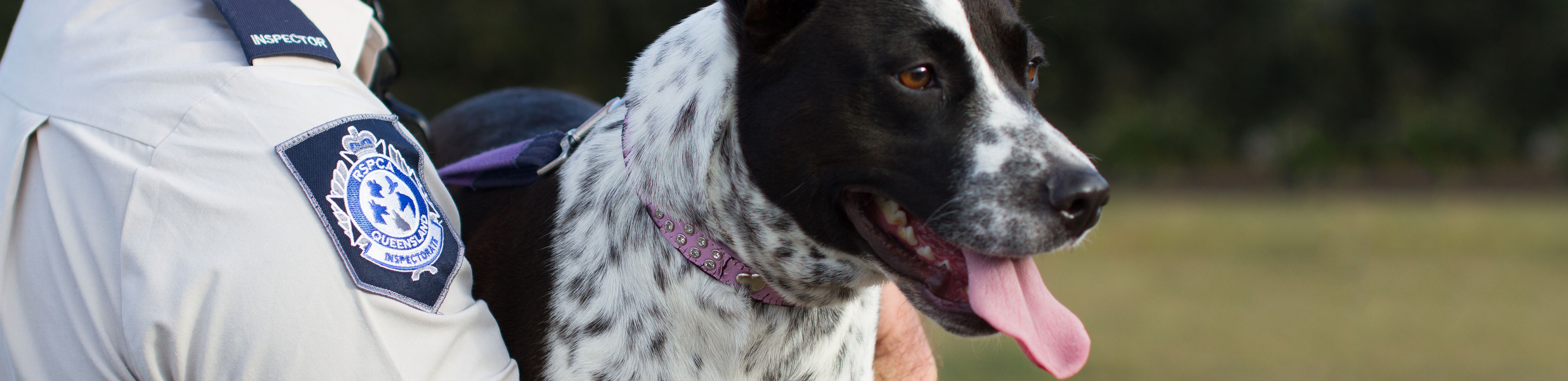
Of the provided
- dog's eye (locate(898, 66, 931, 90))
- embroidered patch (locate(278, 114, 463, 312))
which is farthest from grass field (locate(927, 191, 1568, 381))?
embroidered patch (locate(278, 114, 463, 312))

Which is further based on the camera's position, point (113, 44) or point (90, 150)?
point (113, 44)

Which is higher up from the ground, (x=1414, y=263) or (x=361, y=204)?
(x=361, y=204)

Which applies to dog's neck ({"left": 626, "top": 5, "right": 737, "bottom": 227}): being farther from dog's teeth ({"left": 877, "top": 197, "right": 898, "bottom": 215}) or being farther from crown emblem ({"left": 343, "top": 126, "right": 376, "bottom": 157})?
crown emblem ({"left": 343, "top": 126, "right": 376, "bottom": 157})

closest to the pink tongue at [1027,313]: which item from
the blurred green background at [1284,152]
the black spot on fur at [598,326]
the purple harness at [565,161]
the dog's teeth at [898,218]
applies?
the dog's teeth at [898,218]

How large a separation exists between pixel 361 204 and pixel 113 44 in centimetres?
45

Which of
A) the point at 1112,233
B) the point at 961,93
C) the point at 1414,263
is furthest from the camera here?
the point at 1112,233

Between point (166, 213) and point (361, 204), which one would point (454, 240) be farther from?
point (166, 213)

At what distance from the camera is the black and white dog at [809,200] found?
1.64 m

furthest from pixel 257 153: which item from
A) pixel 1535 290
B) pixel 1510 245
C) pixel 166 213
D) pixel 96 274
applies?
pixel 1510 245

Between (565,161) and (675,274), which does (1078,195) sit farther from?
(565,161)

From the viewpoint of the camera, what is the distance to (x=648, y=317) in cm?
178

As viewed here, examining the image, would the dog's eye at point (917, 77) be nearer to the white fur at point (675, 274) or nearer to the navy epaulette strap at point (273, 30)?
the white fur at point (675, 274)

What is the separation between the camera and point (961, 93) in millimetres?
1681

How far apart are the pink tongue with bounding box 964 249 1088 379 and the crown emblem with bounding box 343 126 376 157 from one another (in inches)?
34.7
